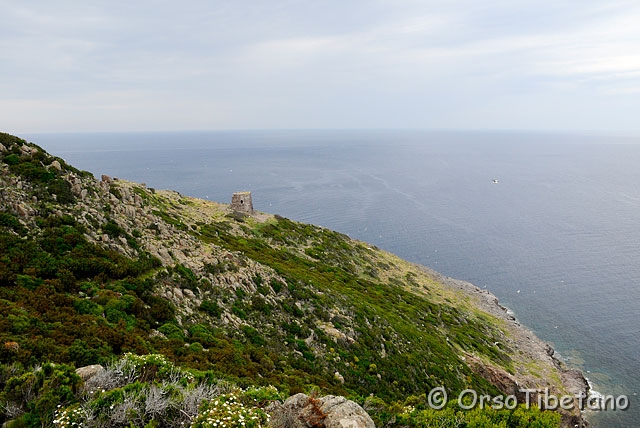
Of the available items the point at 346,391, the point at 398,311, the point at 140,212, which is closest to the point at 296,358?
the point at 346,391

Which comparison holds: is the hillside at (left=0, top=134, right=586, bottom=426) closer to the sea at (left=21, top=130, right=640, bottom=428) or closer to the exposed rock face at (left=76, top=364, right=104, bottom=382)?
the exposed rock face at (left=76, top=364, right=104, bottom=382)

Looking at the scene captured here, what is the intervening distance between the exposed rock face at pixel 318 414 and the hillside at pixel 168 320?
255cm

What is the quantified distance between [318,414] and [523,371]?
51.9 meters

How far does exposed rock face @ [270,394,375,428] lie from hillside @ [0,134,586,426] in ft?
8.38

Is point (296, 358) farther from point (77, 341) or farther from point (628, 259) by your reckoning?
point (628, 259)

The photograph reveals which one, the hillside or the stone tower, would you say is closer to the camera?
the hillside

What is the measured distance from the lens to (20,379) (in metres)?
10.9

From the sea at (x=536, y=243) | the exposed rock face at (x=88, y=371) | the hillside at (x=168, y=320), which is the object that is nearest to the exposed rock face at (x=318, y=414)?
the hillside at (x=168, y=320)

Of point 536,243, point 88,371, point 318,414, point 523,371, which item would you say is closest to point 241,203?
point 523,371

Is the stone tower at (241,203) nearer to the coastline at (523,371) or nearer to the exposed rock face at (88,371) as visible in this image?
the coastline at (523,371)

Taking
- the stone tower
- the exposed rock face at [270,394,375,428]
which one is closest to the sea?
the stone tower

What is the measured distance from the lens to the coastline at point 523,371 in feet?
143

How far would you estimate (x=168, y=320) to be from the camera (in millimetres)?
20984

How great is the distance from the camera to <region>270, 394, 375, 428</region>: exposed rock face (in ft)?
38.2
